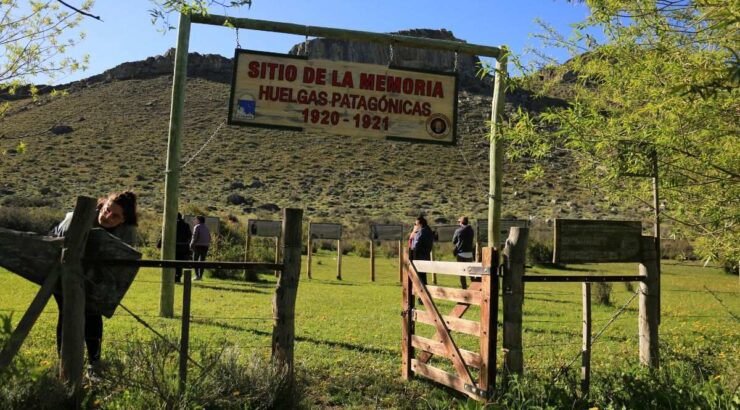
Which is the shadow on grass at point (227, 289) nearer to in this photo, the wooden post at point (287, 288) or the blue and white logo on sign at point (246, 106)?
the blue and white logo on sign at point (246, 106)

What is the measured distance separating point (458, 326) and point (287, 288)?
4.98ft

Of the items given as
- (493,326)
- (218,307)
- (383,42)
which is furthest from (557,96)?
(218,307)

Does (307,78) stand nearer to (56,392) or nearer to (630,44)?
(630,44)

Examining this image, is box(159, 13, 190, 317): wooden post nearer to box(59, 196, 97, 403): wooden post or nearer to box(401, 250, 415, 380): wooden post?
box(401, 250, 415, 380): wooden post

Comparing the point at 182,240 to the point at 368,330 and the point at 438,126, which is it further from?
the point at 438,126

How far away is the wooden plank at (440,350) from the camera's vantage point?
524 cm

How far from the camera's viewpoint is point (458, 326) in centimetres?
562

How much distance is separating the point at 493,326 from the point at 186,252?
13061 millimetres

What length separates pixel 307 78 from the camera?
8469mm

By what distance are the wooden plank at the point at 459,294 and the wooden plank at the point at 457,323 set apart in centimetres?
17

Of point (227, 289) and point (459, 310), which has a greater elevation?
point (459, 310)

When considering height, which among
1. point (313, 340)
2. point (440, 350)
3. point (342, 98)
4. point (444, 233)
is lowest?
point (313, 340)

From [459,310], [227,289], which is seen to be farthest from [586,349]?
[227,289]

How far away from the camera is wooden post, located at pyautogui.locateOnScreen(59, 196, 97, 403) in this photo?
14.6 feet
